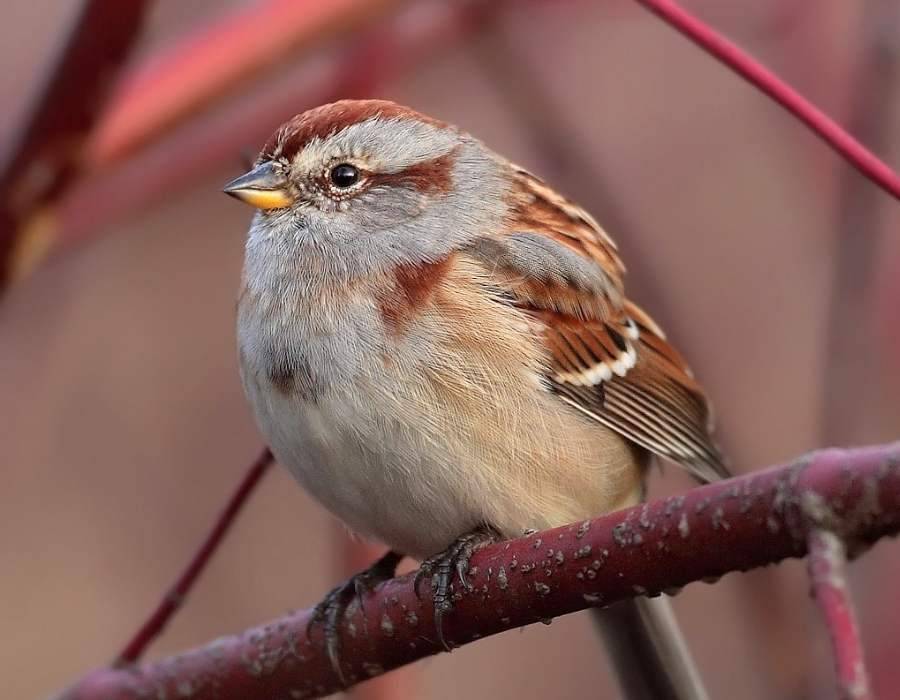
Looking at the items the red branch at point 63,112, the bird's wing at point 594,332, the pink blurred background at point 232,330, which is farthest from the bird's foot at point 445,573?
the pink blurred background at point 232,330

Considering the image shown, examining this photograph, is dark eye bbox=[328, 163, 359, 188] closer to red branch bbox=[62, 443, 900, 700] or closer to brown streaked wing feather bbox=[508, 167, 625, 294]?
brown streaked wing feather bbox=[508, 167, 625, 294]

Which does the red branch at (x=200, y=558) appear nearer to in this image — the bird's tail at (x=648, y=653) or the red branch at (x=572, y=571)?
the red branch at (x=572, y=571)

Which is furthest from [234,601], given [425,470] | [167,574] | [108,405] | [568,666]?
[425,470]

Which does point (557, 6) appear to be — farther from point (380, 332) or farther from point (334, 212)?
point (380, 332)

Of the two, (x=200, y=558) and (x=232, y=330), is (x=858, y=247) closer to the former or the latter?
(x=200, y=558)

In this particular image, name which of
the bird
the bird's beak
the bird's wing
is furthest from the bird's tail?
the bird's beak
